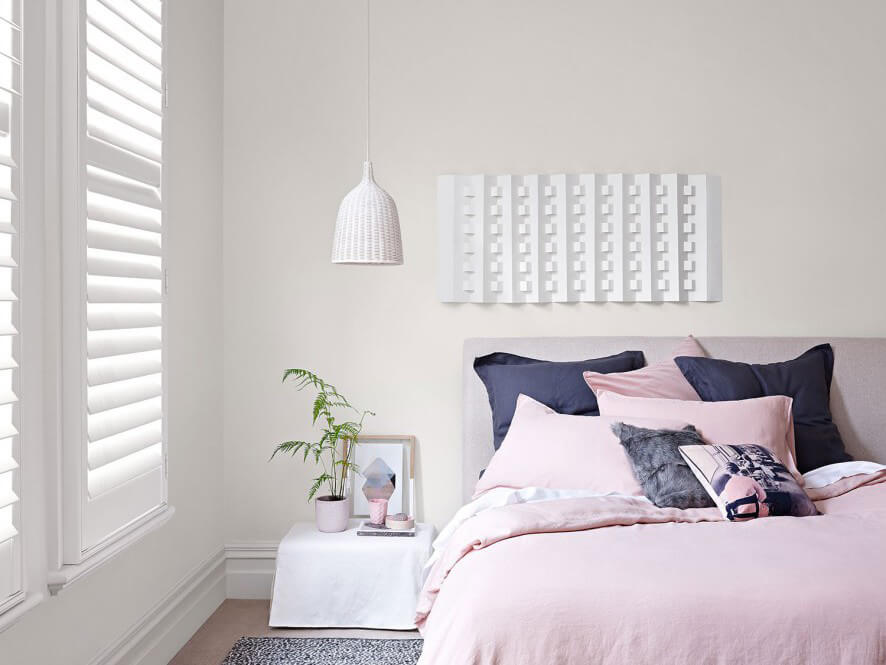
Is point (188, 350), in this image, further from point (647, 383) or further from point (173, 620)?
point (647, 383)

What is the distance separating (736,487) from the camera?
90.9 inches

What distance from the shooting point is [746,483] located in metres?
2.32

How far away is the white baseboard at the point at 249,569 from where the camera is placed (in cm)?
351

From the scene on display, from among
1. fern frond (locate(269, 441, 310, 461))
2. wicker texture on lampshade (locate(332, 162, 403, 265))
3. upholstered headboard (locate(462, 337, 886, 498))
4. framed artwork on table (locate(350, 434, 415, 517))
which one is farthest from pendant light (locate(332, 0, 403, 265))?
framed artwork on table (locate(350, 434, 415, 517))

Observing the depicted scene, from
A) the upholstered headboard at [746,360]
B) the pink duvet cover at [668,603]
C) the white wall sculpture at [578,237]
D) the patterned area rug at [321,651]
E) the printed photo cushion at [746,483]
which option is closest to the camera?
the pink duvet cover at [668,603]

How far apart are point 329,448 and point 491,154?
1519 mm

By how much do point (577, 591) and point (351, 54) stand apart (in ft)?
8.77

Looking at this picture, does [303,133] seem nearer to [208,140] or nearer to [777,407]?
[208,140]

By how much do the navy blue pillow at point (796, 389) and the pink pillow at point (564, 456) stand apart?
47 centimetres

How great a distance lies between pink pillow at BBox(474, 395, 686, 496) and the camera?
2584 millimetres

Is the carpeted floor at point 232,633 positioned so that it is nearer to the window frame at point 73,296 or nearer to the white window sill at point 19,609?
the window frame at point 73,296

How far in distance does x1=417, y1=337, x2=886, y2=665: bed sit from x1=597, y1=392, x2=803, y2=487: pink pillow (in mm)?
426

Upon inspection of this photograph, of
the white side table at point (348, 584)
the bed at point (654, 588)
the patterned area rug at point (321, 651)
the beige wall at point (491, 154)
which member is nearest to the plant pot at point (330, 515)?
the white side table at point (348, 584)

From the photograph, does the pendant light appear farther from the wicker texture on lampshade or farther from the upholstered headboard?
the upholstered headboard
